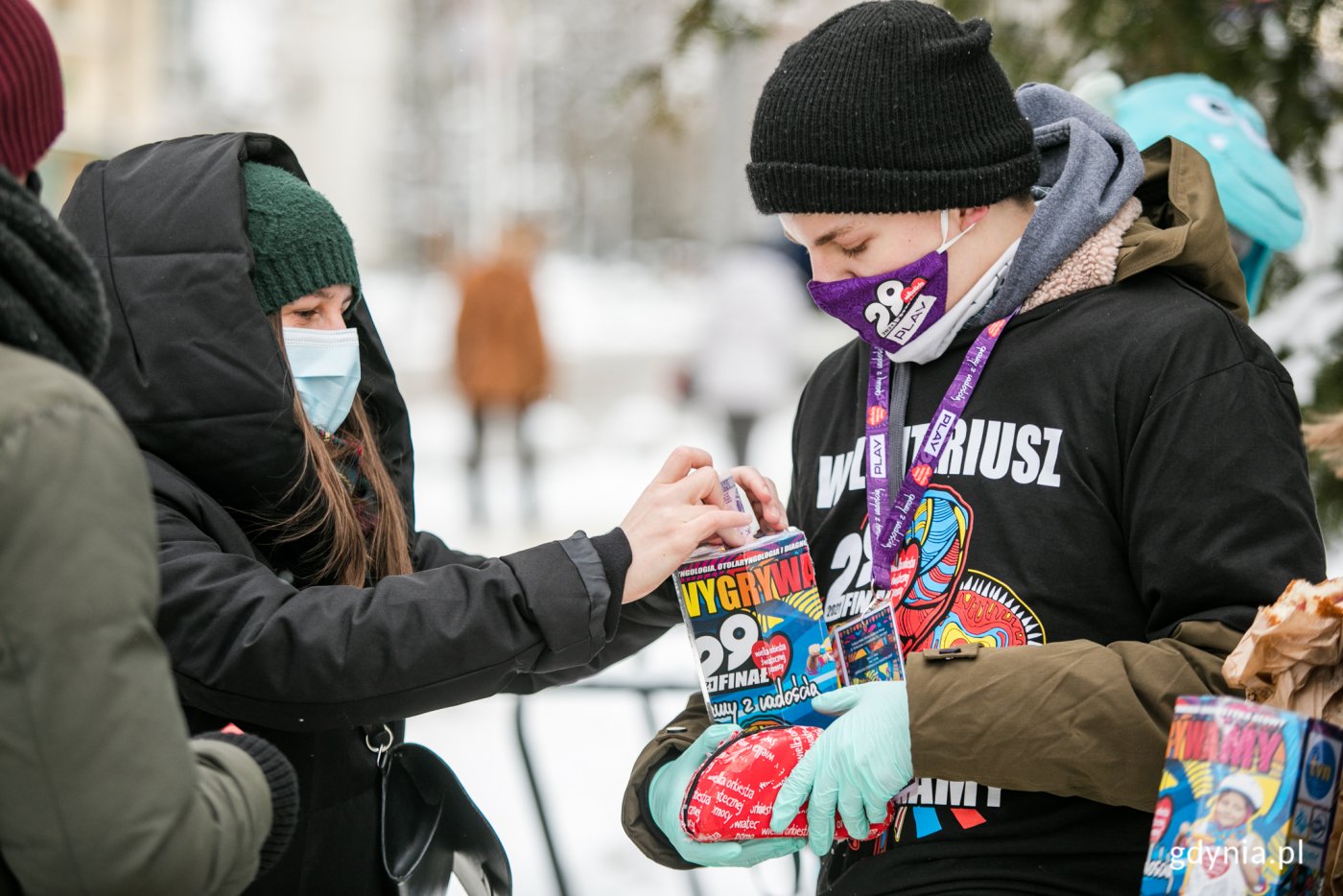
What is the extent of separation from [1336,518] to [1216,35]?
4.80 ft

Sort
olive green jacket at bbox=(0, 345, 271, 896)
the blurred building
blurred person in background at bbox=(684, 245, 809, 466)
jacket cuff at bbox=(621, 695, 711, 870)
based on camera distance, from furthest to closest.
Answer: the blurred building < blurred person in background at bbox=(684, 245, 809, 466) < jacket cuff at bbox=(621, 695, 711, 870) < olive green jacket at bbox=(0, 345, 271, 896)

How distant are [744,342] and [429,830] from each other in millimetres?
7919

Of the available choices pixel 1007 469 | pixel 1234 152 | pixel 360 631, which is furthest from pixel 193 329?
pixel 1234 152

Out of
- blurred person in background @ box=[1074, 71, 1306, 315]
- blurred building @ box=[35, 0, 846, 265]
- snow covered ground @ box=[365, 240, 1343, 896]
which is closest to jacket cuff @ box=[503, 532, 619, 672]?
snow covered ground @ box=[365, 240, 1343, 896]

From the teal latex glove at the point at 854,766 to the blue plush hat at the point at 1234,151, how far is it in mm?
1894

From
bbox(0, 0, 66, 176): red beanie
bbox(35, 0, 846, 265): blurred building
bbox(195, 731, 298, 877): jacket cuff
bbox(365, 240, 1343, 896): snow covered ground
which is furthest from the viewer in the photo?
bbox(35, 0, 846, 265): blurred building

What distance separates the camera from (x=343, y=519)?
2178mm

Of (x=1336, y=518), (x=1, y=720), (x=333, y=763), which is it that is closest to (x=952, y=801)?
(x=333, y=763)

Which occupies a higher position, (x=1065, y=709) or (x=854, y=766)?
(x=1065, y=709)

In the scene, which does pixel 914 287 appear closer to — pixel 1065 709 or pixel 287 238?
pixel 1065 709

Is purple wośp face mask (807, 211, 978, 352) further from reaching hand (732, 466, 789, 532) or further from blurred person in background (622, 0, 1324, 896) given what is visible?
reaching hand (732, 466, 789, 532)

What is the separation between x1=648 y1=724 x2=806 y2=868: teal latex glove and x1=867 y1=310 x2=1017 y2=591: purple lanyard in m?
0.36

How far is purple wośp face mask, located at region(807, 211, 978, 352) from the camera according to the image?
2109 millimetres

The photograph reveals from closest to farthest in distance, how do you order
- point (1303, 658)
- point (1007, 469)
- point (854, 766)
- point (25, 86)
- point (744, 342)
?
point (25, 86)
point (1303, 658)
point (854, 766)
point (1007, 469)
point (744, 342)
